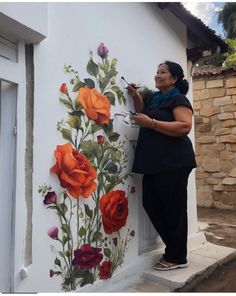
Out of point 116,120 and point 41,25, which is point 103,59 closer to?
point 116,120

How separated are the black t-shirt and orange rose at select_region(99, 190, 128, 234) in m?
0.29

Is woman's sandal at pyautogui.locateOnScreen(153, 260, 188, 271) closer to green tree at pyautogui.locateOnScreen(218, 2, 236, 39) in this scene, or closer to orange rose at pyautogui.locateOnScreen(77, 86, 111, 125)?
orange rose at pyautogui.locateOnScreen(77, 86, 111, 125)

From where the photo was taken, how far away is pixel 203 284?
305 cm

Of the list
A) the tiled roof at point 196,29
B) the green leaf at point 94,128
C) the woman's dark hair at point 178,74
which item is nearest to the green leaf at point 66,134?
the green leaf at point 94,128

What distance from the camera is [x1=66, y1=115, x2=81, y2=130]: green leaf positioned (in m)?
2.58

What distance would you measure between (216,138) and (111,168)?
487 cm

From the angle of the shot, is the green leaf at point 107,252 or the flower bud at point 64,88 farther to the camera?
the green leaf at point 107,252

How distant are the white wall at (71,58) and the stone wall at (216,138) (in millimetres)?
3661

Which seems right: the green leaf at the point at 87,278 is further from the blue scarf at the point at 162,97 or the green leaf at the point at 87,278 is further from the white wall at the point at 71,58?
the blue scarf at the point at 162,97

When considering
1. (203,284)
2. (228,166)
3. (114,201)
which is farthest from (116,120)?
(228,166)

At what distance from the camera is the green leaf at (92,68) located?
280cm

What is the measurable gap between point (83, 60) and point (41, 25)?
0.53 m

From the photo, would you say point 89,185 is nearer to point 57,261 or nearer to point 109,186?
point 109,186

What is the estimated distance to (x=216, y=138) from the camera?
285 inches
